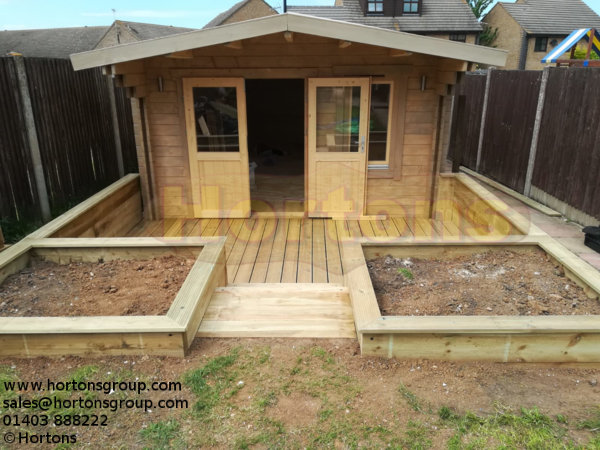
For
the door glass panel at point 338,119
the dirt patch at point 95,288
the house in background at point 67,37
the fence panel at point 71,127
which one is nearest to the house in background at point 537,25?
the house in background at point 67,37

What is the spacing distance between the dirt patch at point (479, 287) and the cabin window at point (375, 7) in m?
21.6

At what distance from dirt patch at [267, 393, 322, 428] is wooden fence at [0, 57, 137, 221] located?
12.4 feet

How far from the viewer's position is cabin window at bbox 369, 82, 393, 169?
5500mm

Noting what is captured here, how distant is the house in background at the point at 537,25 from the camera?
85.5 ft

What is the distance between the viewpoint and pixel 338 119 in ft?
18.3

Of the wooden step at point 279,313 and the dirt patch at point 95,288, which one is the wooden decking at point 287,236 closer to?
the wooden step at point 279,313

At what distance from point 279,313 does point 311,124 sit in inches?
126

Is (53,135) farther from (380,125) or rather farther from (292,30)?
(380,125)

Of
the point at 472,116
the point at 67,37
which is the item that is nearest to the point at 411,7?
the point at 472,116

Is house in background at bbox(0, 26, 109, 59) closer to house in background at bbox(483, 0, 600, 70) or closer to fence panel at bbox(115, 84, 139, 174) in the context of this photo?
fence panel at bbox(115, 84, 139, 174)

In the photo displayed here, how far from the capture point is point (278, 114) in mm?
11492

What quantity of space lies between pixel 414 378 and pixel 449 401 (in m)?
0.21

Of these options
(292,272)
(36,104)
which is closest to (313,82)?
(292,272)

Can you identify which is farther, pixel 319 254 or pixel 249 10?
pixel 249 10
